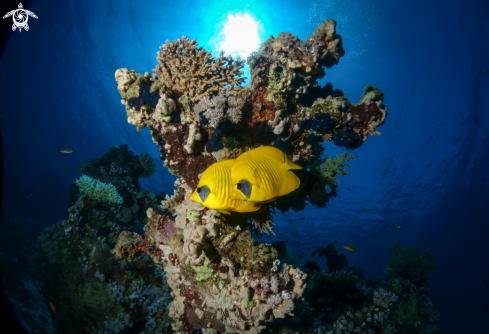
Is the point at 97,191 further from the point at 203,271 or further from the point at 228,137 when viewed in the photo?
the point at 228,137

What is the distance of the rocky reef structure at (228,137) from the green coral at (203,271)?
2 cm

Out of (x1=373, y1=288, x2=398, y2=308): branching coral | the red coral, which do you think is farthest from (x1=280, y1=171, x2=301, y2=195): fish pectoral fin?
(x1=373, y1=288, x2=398, y2=308): branching coral

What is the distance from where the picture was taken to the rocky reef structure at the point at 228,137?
303 cm

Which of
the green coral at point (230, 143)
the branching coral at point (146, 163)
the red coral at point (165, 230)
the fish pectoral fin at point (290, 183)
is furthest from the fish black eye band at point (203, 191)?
the branching coral at point (146, 163)

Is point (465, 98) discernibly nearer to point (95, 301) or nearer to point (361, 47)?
point (361, 47)

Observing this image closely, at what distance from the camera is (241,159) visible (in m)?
1.93

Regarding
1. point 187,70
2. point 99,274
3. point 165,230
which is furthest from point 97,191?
point 187,70

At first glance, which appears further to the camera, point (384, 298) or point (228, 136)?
point (384, 298)

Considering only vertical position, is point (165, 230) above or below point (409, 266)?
below

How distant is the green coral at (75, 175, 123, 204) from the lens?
6.57 meters

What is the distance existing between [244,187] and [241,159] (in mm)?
315

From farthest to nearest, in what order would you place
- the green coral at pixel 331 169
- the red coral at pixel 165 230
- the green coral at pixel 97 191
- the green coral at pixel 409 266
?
the green coral at pixel 409 266
the green coral at pixel 97 191
the green coral at pixel 331 169
the red coral at pixel 165 230

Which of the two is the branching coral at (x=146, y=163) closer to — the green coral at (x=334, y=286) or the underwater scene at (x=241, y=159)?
the underwater scene at (x=241, y=159)

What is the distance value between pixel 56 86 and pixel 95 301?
34.0 m
